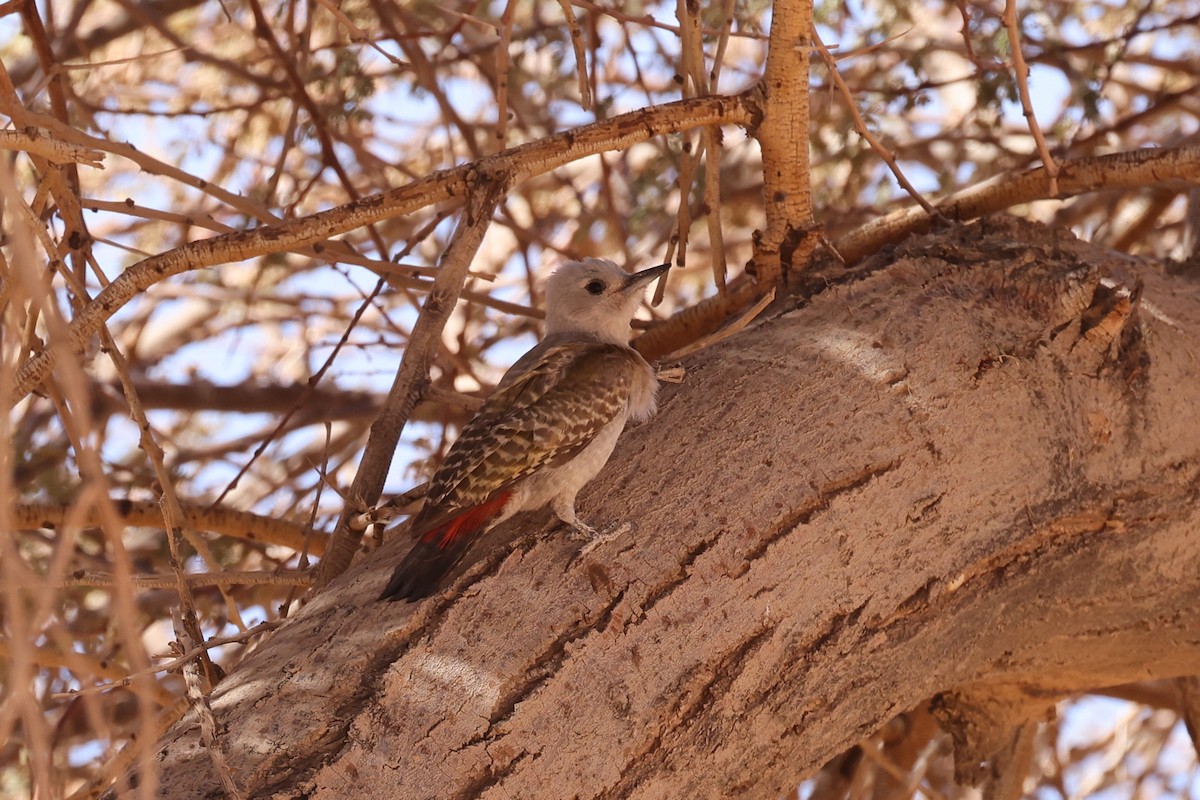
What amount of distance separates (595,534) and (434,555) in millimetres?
345

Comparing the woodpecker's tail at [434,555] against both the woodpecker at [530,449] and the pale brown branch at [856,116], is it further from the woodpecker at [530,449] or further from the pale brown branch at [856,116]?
the pale brown branch at [856,116]

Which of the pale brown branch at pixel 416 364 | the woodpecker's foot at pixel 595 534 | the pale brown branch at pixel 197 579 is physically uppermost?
the pale brown branch at pixel 416 364

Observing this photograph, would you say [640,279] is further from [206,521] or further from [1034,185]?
[206,521]

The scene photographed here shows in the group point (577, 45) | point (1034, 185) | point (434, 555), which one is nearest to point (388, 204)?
point (577, 45)

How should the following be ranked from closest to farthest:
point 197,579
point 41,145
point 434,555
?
1. point 41,145
2. point 434,555
3. point 197,579

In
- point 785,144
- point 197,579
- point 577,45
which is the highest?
point 577,45

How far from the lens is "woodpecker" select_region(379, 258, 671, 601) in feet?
8.80

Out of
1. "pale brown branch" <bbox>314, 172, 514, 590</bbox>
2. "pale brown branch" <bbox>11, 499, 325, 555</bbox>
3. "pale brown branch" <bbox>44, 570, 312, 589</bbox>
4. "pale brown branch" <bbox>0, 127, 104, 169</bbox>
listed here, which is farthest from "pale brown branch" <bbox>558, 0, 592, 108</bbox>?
"pale brown branch" <bbox>11, 499, 325, 555</bbox>

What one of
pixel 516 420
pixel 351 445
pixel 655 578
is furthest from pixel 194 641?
pixel 351 445

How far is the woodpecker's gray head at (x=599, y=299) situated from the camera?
3951mm

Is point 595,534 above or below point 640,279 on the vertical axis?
below

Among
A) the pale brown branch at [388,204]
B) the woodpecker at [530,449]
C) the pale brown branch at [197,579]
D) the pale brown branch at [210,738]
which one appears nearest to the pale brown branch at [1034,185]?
the pale brown branch at [388,204]

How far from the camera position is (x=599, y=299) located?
3.96 metres

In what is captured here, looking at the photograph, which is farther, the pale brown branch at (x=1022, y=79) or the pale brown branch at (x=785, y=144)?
the pale brown branch at (x=785, y=144)
